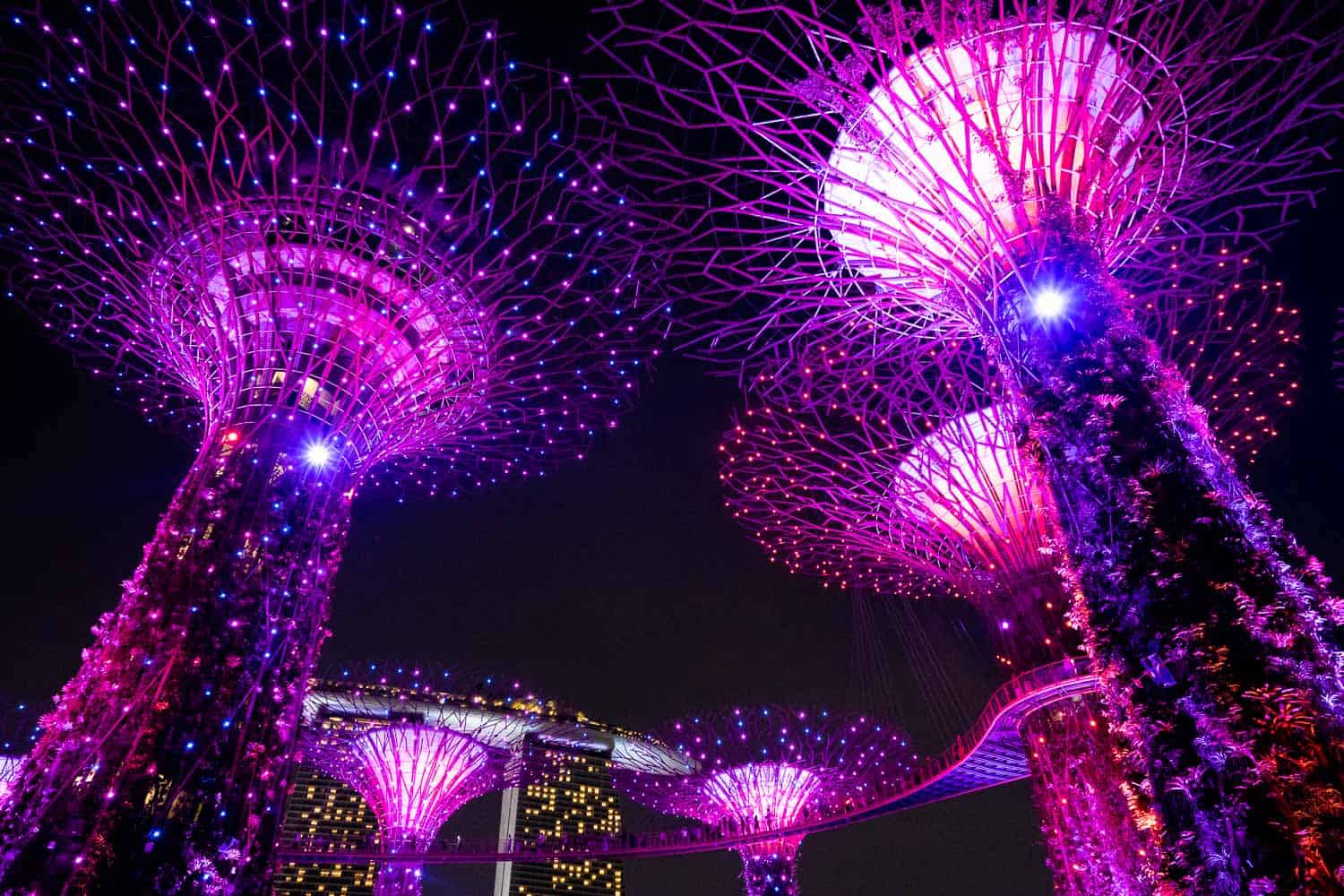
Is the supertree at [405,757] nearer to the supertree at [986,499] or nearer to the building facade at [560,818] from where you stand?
the supertree at [986,499]

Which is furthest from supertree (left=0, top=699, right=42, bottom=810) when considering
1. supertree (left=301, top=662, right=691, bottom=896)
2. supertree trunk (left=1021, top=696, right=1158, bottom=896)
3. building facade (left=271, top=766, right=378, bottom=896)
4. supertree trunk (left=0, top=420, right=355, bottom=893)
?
supertree trunk (left=1021, top=696, right=1158, bottom=896)

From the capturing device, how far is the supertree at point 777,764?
25703 mm

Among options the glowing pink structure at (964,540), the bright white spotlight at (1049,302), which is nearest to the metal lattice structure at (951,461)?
the glowing pink structure at (964,540)

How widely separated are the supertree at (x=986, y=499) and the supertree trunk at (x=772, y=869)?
11569mm

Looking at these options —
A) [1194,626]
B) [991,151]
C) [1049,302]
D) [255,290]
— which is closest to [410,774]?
[255,290]

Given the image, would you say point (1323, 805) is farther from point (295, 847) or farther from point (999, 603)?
point (295, 847)

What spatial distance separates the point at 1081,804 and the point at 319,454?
44.4 ft

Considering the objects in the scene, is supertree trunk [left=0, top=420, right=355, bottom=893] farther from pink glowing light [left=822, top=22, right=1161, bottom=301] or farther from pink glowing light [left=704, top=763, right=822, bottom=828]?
pink glowing light [left=704, top=763, right=822, bottom=828]

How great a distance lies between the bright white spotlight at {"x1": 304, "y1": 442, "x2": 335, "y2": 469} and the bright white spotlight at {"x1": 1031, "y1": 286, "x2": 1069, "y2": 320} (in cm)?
954

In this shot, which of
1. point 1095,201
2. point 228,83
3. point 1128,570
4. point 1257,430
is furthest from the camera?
point 1257,430

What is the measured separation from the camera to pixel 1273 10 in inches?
352

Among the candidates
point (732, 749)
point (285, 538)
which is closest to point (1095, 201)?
point (285, 538)

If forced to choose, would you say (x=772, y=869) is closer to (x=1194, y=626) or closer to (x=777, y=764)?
(x=777, y=764)

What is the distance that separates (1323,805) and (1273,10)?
884 cm
